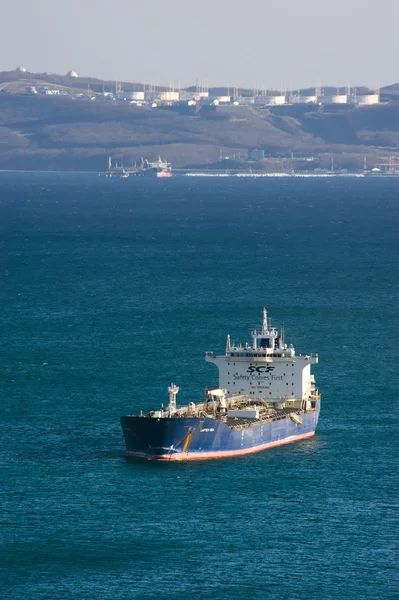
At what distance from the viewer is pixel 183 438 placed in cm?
8675

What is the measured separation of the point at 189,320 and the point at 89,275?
49.2m

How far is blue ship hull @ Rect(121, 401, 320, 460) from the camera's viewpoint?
8631 centimetres

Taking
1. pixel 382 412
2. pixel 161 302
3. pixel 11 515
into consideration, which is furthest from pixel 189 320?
pixel 11 515

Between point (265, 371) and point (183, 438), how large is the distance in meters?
12.0

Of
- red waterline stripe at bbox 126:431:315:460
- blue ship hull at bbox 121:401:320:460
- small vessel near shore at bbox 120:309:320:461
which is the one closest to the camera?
blue ship hull at bbox 121:401:320:460

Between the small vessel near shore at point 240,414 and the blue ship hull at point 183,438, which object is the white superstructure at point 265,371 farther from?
the blue ship hull at point 183,438

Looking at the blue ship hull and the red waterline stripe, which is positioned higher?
the blue ship hull

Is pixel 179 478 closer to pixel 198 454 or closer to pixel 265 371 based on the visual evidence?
pixel 198 454


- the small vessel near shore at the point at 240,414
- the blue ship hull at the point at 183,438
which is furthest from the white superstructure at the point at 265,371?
the blue ship hull at the point at 183,438

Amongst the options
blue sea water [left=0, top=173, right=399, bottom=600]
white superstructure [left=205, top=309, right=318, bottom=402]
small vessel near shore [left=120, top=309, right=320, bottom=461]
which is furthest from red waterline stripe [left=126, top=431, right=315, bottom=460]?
white superstructure [left=205, top=309, right=318, bottom=402]

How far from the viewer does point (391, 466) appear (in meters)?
85.7

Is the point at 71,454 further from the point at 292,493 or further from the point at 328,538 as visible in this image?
A: the point at 328,538

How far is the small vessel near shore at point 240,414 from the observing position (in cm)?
8675

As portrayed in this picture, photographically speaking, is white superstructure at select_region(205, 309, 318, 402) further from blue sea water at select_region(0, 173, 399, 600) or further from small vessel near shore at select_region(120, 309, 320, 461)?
blue sea water at select_region(0, 173, 399, 600)
